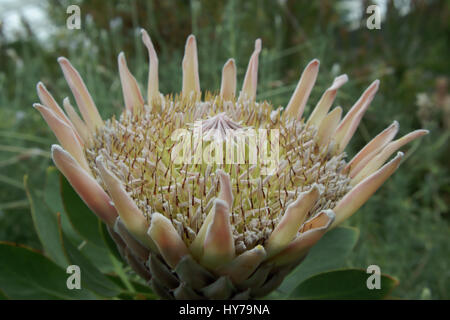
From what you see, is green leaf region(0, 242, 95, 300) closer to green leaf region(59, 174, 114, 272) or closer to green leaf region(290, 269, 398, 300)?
green leaf region(59, 174, 114, 272)

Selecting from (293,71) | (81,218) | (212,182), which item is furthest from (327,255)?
(293,71)

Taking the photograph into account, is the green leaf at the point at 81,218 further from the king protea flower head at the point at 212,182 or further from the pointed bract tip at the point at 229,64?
the pointed bract tip at the point at 229,64

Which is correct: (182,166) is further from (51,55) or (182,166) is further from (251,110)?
(51,55)

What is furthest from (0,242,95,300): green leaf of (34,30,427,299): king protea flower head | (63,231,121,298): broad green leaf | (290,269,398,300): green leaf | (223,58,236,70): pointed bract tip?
(223,58,236,70): pointed bract tip

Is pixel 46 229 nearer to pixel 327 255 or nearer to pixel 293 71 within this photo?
pixel 327 255

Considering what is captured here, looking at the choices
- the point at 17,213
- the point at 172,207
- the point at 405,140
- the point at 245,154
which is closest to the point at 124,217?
the point at 172,207
